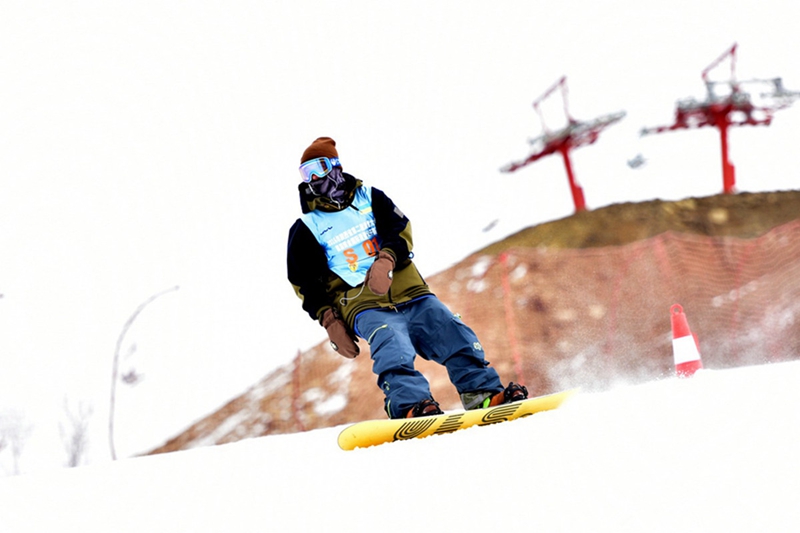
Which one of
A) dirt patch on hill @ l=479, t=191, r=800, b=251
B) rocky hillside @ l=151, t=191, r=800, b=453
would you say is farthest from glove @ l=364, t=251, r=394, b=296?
dirt patch on hill @ l=479, t=191, r=800, b=251

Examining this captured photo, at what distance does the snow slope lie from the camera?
3.29 feet

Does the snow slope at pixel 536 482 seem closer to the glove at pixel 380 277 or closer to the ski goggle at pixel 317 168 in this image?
the glove at pixel 380 277

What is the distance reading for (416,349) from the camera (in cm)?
262

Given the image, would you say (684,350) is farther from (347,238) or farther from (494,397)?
(347,238)

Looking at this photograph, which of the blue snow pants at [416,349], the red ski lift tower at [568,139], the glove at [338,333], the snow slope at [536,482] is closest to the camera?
the snow slope at [536,482]

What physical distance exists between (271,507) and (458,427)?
820 millimetres

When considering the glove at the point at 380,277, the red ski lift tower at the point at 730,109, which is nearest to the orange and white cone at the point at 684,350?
the glove at the point at 380,277

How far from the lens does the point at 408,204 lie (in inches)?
277

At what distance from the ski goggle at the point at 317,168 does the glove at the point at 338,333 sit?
55 cm

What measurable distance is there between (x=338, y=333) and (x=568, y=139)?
5.07m

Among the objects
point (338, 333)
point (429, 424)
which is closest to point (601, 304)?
point (338, 333)

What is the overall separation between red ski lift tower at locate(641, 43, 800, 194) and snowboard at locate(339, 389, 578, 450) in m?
5.54

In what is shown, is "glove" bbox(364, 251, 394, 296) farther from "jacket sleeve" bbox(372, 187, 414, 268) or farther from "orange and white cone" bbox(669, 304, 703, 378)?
"orange and white cone" bbox(669, 304, 703, 378)

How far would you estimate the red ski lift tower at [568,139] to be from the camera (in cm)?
694
